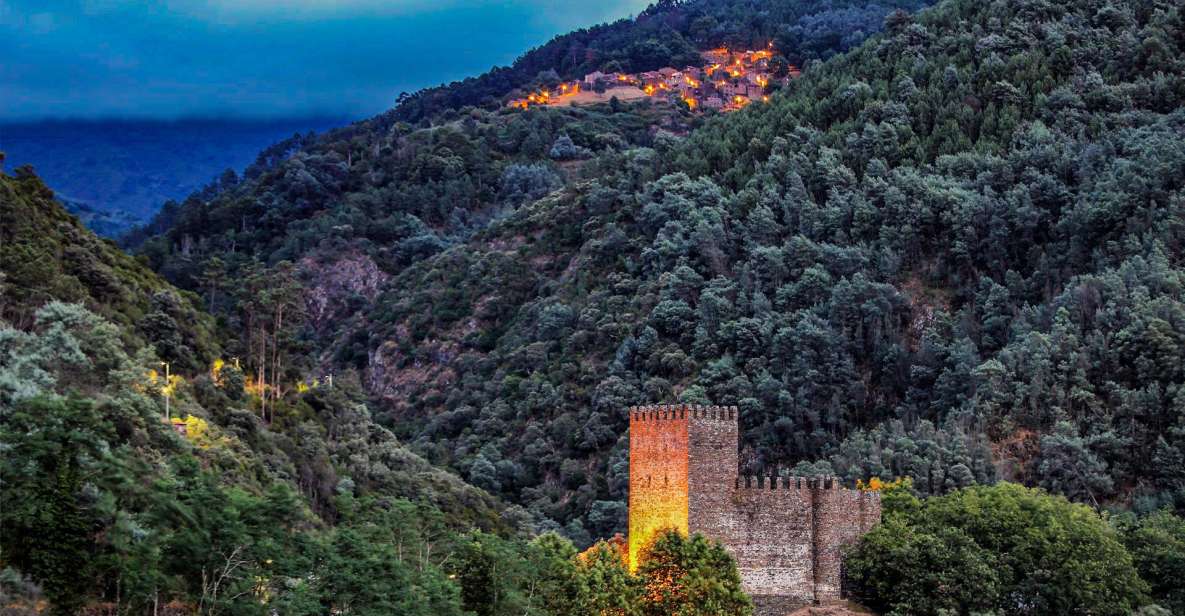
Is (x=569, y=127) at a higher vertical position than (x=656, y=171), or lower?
higher

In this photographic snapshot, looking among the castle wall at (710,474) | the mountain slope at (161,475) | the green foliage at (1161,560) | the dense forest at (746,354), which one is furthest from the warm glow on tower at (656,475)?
the green foliage at (1161,560)

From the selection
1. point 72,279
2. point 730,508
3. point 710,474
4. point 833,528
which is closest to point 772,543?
point 730,508

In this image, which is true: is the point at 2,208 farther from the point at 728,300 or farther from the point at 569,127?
the point at 569,127

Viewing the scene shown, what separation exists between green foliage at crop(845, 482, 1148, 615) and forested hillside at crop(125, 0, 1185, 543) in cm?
1540

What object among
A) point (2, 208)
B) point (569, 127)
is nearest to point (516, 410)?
point (2, 208)

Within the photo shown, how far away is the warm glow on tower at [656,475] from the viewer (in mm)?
49406

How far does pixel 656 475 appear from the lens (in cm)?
4994

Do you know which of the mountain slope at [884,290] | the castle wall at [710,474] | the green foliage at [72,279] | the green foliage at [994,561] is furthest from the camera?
the mountain slope at [884,290]

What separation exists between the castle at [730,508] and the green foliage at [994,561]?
1.51m

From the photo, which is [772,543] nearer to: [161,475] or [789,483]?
[789,483]

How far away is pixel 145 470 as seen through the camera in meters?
52.6

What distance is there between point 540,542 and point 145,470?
40.9ft

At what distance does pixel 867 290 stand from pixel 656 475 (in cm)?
Answer: 4773

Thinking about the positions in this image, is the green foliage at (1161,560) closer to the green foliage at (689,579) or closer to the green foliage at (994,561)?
the green foliage at (994,561)
